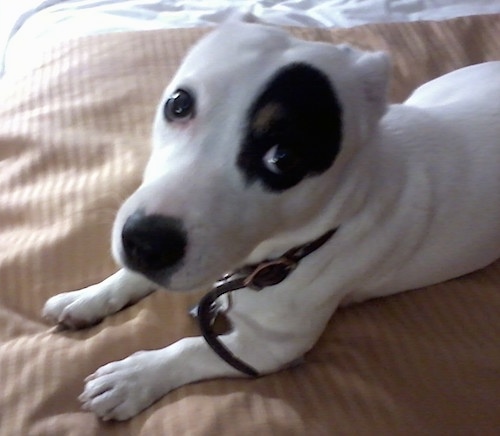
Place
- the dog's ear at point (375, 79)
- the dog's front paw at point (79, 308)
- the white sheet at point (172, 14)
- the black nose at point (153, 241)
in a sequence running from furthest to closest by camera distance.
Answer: the white sheet at point (172, 14), the dog's front paw at point (79, 308), the dog's ear at point (375, 79), the black nose at point (153, 241)

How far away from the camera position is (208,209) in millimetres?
911

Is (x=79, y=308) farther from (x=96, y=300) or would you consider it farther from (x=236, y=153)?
(x=236, y=153)

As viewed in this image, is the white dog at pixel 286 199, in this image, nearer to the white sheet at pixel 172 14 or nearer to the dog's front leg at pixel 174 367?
the dog's front leg at pixel 174 367

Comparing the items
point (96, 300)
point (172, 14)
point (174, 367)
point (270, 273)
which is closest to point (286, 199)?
point (270, 273)

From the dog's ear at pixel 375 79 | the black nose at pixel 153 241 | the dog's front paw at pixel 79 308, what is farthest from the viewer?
the dog's front paw at pixel 79 308

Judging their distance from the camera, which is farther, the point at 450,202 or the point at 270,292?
the point at 450,202

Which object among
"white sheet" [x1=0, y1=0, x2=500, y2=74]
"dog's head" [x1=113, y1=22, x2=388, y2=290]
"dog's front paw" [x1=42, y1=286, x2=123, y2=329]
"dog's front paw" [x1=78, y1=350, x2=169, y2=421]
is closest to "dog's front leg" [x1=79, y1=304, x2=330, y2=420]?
"dog's front paw" [x1=78, y1=350, x2=169, y2=421]

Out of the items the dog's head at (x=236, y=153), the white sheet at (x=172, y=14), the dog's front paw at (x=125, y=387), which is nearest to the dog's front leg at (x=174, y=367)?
the dog's front paw at (x=125, y=387)

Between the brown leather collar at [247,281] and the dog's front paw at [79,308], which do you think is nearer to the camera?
the brown leather collar at [247,281]

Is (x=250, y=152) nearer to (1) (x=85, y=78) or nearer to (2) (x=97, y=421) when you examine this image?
(2) (x=97, y=421)

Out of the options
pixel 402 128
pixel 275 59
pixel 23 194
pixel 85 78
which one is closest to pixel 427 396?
pixel 402 128

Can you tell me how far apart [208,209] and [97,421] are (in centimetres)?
44

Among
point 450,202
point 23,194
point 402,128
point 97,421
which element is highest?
point 402,128

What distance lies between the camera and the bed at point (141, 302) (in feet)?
3.73
